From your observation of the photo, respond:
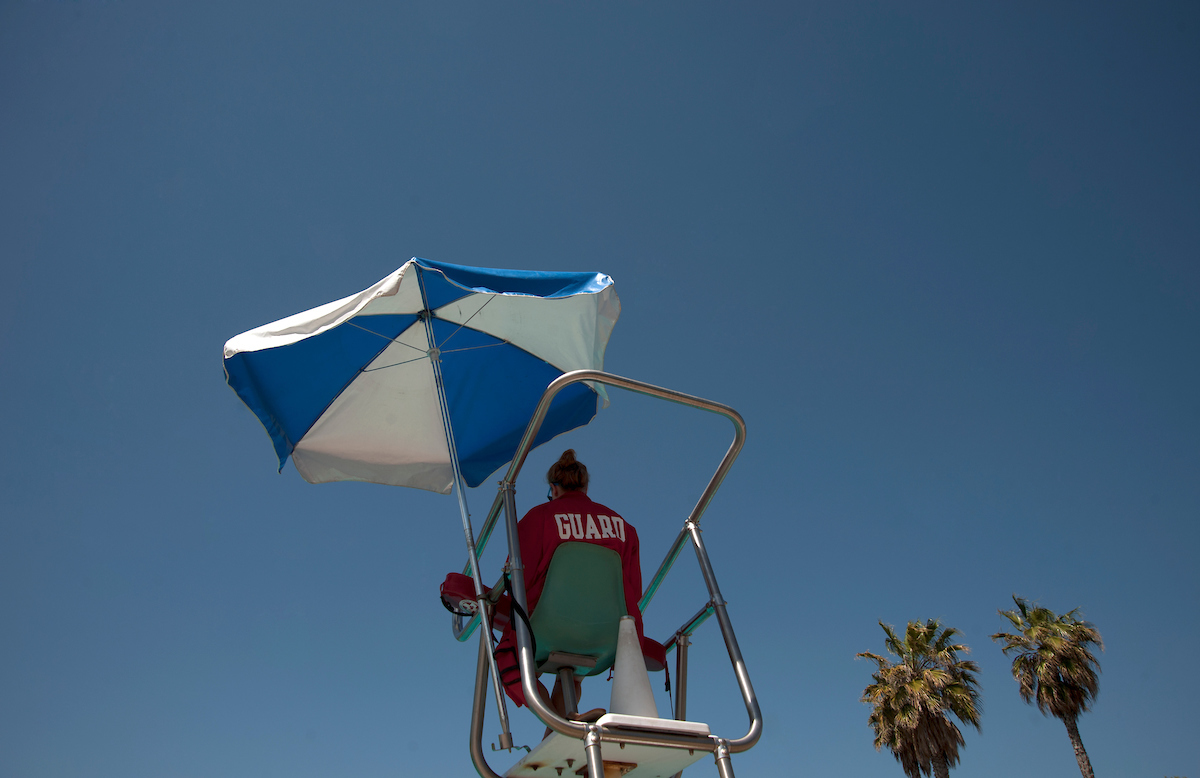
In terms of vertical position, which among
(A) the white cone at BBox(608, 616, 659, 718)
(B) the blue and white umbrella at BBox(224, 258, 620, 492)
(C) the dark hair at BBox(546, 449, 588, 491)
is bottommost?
(A) the white cone at BBox(608, 616, 659, 718)

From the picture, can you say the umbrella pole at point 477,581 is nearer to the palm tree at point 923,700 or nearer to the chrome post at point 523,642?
the chrome post at point 523,642

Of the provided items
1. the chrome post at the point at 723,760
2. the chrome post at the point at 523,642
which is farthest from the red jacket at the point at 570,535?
the chrome post at the point at 723,760

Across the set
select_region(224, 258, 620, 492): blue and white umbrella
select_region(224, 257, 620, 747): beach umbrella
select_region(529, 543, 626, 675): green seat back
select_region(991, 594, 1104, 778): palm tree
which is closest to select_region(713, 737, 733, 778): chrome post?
select_region(529, 543, 626, 675): green seat back

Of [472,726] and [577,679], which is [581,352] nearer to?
[577,679]

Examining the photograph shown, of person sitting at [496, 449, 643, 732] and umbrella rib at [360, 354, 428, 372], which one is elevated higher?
umbrella rib at [360, 354, 428, 372]

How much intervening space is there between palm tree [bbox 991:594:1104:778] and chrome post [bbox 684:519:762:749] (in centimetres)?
2651

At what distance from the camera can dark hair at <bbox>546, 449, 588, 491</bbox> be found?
321 centimetres

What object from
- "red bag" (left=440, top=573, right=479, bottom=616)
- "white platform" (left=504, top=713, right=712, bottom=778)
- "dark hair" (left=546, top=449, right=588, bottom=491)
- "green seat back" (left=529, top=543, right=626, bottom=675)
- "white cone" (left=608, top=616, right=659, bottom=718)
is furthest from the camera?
"dark hair" (left=546, top=449, right=588, bottom=491)

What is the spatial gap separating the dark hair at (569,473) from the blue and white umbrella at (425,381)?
88 centimetres

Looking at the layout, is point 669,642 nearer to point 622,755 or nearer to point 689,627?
point 689,627

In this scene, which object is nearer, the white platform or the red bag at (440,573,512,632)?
the white platform

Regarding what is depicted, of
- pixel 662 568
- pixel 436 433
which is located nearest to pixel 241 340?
pixel 436 433

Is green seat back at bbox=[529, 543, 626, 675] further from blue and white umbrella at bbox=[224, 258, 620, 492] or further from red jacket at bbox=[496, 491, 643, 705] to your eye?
blue and white umbrella at bbox=[224, 258, 620, 492]

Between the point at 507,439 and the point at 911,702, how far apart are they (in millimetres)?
22138
